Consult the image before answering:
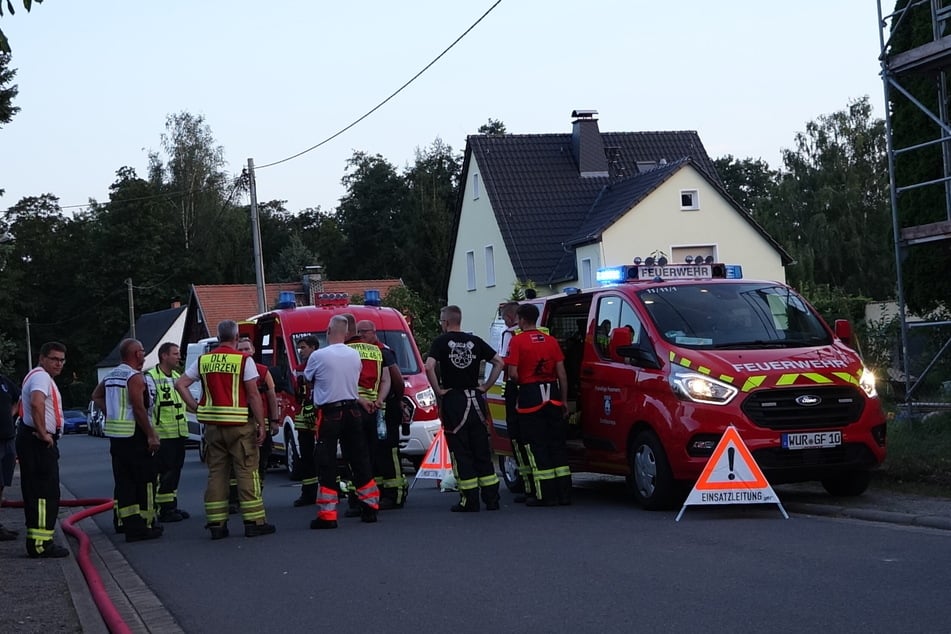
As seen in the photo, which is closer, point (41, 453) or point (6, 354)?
point (41, 453)

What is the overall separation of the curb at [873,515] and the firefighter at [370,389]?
392cm

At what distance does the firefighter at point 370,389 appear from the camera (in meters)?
13.0

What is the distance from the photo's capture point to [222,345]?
11.9 meters

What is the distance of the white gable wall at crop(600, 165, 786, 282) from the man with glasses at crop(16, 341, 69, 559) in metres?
31.3

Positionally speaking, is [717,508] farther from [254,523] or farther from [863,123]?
[863,123]

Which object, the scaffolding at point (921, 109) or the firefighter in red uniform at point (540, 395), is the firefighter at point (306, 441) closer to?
the firefighter in red uniform at point (540, 395)

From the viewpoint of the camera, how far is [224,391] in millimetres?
11680

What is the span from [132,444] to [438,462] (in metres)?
4.45

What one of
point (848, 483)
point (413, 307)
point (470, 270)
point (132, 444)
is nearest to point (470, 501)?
point (132, 444)

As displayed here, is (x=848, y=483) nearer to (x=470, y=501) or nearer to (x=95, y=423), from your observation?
(x=470, y=501)

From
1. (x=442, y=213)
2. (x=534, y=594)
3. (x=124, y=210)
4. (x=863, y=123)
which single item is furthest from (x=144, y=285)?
(x=534, y=594)

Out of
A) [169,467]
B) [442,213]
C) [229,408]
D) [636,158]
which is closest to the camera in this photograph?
[229,408]

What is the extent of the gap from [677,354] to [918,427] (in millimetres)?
5285

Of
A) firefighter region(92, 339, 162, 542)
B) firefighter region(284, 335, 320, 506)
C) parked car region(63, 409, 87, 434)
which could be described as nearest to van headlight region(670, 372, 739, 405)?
firefighter region(284, 335, 320, 506)
